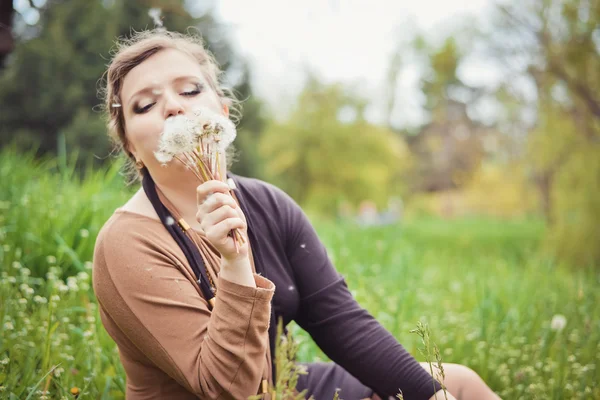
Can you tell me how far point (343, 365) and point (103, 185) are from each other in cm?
258

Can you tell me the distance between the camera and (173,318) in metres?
1.25

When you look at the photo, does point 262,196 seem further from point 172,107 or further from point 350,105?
point 350,105

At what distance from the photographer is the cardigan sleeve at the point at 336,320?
157cm

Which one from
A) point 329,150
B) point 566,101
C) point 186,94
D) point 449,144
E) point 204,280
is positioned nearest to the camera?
point 204,280

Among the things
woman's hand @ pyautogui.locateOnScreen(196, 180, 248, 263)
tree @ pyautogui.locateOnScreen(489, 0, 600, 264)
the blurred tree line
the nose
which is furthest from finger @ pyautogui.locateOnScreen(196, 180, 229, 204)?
tree @ pyautogui.locateOnScreen(489, 0, 600, 264)

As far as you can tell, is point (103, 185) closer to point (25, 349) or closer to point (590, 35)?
point (25, 349)

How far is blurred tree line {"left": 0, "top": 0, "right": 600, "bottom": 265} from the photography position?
20.9ft

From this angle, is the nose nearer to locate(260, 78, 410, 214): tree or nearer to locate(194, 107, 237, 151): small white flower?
locate(194, 107, 237, 151): small white flower

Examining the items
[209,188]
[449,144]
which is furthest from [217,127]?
[449,144]

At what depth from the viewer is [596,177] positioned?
6.09 metres

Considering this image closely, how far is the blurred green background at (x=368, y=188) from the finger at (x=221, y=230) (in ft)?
2.46

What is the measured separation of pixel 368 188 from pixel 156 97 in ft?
41.2

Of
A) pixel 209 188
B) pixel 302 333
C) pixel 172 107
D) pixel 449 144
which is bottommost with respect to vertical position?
pixel 302 333

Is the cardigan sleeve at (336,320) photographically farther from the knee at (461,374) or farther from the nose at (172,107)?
the nose at (172,107)
